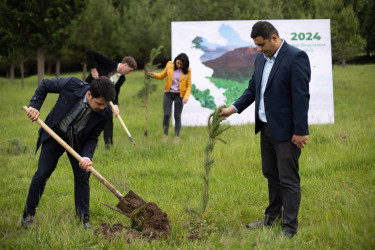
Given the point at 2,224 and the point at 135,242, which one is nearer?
the point at 135,242

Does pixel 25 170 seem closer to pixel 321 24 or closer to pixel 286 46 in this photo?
pixel 286 46

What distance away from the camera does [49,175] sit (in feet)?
14.4

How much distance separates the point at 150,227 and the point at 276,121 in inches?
69.2

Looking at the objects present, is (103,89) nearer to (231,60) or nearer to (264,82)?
(264,82)

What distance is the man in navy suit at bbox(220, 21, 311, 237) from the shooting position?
12.6 feet

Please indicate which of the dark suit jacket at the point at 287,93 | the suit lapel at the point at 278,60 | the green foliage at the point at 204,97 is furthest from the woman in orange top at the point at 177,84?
the suit lapel at the point at 278,60

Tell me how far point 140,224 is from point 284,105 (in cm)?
203

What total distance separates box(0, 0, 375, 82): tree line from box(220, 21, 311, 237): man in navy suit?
14.2 meters

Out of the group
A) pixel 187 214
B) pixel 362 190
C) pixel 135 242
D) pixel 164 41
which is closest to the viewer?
pixel 135 242

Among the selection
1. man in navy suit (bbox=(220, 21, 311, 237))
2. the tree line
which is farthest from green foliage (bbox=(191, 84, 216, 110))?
the tree line

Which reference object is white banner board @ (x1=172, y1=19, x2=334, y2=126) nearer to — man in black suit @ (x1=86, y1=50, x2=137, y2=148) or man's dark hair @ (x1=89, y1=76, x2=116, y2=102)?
man in black suit @ (x1=86, y1=50, x2=137, y2=148)

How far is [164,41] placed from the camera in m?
26.9

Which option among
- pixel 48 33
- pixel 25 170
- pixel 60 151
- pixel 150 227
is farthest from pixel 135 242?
pixel 48 33

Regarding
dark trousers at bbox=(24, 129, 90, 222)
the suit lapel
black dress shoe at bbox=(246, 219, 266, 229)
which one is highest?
the suit lapel
